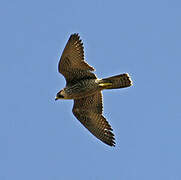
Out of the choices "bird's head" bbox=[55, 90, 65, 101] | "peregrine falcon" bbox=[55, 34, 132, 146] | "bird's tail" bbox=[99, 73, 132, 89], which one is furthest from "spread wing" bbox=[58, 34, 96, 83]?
"bird's head" bbox=[55, 90, 65, 101]

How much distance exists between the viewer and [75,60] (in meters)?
15.9

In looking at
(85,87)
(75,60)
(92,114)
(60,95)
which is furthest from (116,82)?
(60,95)

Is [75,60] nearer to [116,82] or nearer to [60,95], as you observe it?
[60,95]

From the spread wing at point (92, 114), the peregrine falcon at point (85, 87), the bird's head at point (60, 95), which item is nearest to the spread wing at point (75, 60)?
the peregrine falcon at point (85, 87)

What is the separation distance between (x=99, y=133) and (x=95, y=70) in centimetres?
170

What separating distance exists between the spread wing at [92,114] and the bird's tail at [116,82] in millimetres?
780

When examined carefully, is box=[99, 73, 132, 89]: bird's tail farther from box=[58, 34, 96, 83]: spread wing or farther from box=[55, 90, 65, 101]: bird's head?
box=[55, 90, 65, 101]: bird's head

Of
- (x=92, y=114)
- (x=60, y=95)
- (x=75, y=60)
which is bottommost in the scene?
(x=92, y=114)

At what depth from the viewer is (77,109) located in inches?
653

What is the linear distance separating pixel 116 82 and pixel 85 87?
83 cm

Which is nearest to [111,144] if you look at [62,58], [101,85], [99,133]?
[99,133]

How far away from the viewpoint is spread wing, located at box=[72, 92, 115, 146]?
53.5 ft

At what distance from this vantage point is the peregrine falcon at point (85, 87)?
15750 millimetres

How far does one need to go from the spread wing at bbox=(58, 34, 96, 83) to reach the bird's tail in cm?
41
